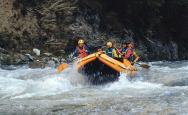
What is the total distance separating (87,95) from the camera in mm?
12195

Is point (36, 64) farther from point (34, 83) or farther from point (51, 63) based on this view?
point (34, 83)

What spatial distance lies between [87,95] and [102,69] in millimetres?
2623

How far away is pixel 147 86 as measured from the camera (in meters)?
13.8

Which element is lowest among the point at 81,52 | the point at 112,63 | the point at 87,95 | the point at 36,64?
the point at 87,95

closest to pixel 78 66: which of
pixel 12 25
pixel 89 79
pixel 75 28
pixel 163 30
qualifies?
pixel 89 79

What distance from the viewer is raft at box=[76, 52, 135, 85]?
14.4m

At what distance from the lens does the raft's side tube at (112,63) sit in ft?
46.7

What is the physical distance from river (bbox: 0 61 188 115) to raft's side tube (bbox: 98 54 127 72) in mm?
274

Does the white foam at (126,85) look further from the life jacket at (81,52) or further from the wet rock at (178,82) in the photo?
the life jacket at (81,52)

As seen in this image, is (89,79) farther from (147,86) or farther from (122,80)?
(147,86)

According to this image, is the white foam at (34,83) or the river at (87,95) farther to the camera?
the white foam at (34,83)

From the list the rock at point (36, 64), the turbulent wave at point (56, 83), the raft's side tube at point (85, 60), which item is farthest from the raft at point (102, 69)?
the rock at point (36, 64)

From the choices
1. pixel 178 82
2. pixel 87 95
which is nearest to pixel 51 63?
pixel 178 82

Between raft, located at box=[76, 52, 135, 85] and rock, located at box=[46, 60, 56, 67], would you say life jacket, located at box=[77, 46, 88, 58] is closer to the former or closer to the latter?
raft, located at box=[76, 52, 135, 85]
